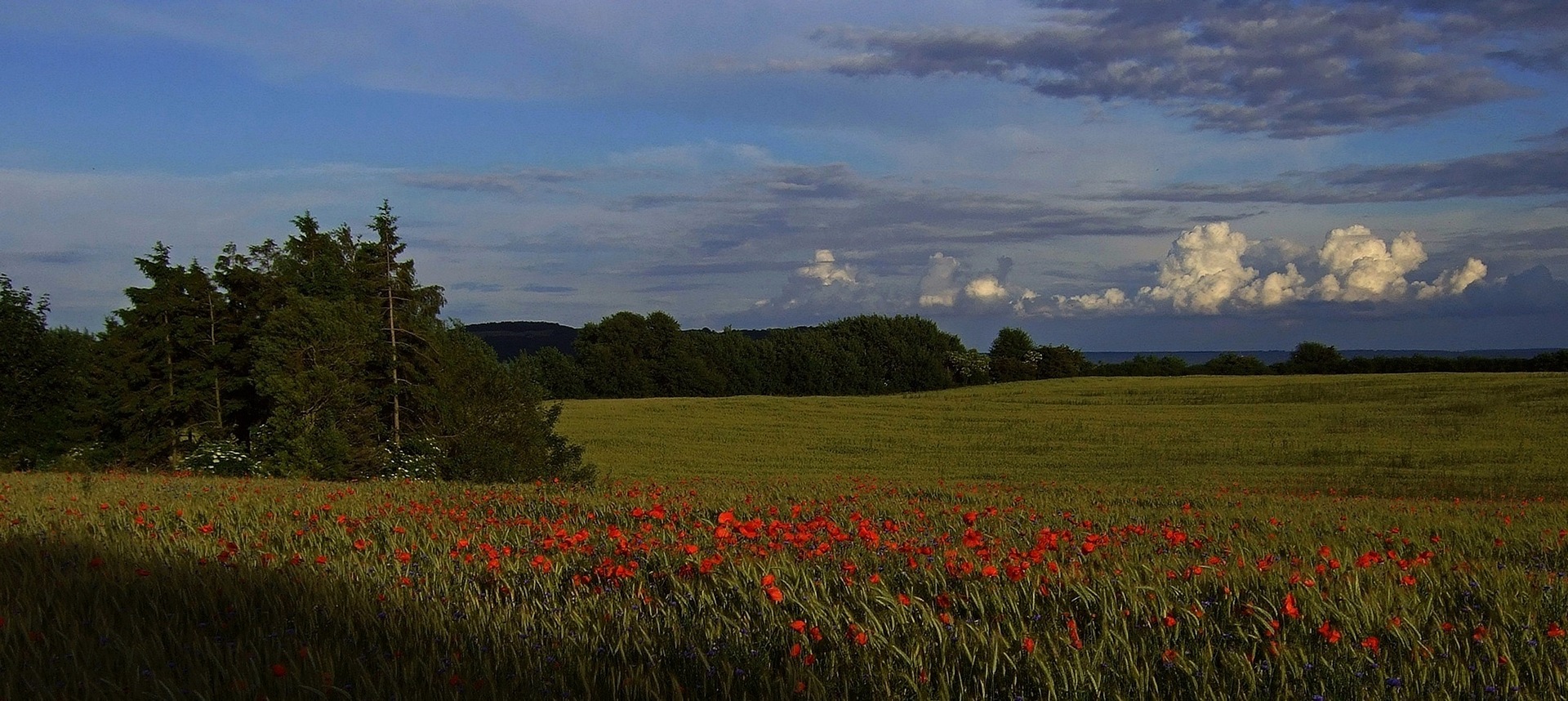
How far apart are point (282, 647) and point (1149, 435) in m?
40.0

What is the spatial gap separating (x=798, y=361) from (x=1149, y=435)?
6890 cm

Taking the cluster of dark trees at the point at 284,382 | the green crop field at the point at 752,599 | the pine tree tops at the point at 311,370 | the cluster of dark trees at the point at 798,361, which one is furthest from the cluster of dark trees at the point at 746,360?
the green crop field at the point at 752,599

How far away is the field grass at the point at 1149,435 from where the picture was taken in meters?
29.2

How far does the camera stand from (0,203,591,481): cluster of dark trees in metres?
24.5

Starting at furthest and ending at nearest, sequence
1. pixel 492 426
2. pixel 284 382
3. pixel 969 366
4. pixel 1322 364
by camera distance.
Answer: pixel 969 366 → pixel 1322 364 → pixel 492 426 → pixel 284 382

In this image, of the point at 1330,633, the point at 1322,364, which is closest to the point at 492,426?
the point at 1330,633

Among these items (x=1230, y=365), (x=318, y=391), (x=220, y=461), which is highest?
(x=318, y=391)

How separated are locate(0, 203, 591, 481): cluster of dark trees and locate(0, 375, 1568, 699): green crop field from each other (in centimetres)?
1464

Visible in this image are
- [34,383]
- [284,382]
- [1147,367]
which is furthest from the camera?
[1147,367]

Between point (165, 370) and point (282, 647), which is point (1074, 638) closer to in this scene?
point (282, 647)

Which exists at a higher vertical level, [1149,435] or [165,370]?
[165,370]

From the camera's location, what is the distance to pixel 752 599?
4.31 meters

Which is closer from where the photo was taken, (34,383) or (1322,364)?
(34,383)

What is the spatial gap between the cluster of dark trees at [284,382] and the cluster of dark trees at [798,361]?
63.4m
